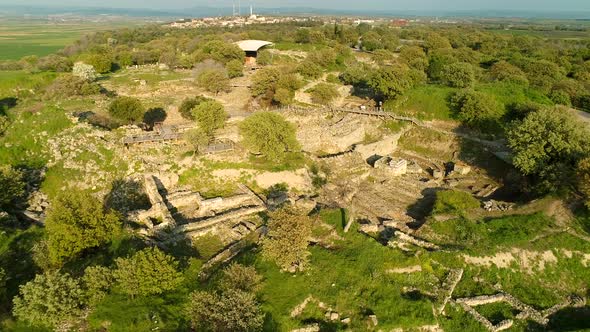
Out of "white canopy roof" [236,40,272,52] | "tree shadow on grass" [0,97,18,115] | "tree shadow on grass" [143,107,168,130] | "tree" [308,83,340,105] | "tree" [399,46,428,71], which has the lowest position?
"tree shadow on grass" [143,107,168,130]

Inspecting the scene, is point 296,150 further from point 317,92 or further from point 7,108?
point 7,108

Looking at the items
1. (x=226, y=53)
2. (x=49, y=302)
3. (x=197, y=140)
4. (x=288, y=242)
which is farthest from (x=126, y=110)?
(x=226, y=53)

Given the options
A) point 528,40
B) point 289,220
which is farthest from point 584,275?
point 528,40

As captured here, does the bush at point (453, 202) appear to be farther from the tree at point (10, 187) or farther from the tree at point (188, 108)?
the tree at point (10, 187)

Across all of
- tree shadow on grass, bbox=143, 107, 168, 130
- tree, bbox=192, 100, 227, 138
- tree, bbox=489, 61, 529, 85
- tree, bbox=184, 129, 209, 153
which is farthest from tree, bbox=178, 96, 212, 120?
tree, bbox=489, 61, 529, 85

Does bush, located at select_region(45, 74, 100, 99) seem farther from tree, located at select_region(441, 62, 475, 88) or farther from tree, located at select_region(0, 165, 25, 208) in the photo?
tree, located at select_region(441, 62, 475, 88)

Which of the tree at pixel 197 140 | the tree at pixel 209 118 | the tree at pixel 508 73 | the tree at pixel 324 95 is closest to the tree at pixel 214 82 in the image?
the tree at pixel 324 95
